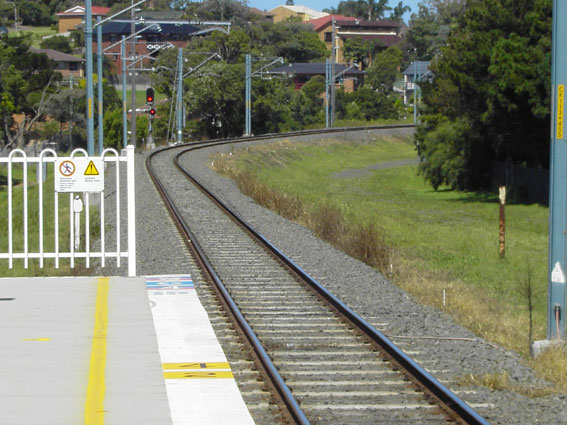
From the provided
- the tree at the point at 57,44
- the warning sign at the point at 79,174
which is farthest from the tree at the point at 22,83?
the warning sign at the point at 79,174

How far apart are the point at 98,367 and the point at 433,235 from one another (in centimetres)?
2139

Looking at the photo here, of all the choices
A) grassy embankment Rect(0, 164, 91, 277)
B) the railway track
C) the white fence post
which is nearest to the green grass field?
the railway track

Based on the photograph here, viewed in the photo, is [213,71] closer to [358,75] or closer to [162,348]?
[358,75]

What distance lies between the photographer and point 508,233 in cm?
3195

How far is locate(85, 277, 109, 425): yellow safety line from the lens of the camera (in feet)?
25.1

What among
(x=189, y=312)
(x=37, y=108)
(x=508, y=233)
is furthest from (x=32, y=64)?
(x=189, y=312)

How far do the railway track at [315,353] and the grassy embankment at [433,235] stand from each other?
41.5 inches

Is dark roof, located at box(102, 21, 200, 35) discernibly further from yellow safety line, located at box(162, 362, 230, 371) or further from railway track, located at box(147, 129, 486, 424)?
yellow safety line, located at box(162, 362, 230, 371)

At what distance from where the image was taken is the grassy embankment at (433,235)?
1462 cm

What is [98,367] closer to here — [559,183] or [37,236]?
[559,183]

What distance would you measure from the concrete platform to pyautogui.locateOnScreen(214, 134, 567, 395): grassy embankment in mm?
2819

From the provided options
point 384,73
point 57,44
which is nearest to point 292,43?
point 384,73

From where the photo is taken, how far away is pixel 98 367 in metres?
9.02

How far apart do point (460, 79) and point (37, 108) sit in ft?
157
